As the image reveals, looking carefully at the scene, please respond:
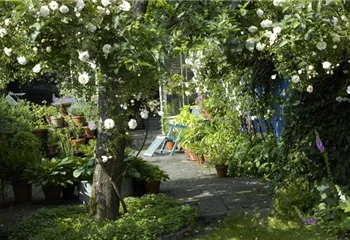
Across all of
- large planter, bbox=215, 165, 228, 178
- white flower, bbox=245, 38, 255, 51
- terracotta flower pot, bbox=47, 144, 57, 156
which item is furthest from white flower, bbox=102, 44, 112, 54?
terracotta flower pot, bbox=47, 144, 57, 156

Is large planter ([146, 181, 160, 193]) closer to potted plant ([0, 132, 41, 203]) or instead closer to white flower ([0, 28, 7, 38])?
potted plant ([0, 132, 41, 203])

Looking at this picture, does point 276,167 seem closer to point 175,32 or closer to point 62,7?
point 175,32

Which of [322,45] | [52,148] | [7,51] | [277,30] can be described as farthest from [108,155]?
[52,148]

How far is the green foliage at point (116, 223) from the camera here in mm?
4254

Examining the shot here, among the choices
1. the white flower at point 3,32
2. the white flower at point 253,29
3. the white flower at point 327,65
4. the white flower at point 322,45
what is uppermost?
the white flower at point 3,32

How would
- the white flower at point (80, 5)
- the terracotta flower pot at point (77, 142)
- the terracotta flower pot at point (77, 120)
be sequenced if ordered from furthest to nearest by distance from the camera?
the terracotta flower pot at point (77, 120), the terracotta flower pot at point (77, 142), the white flower at point (80, 5)

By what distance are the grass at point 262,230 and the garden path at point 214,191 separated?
373 mm

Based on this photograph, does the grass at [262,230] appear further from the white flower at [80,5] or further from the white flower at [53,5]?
the white flower at [53,5]

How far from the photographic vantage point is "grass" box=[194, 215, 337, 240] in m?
4.25

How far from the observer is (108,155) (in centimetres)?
450

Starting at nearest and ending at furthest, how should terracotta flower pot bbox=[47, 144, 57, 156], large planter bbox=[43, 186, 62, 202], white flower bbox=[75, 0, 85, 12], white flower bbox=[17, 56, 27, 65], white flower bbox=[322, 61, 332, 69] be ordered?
white flower bbox=[75, 0, 85, 12] < white flower bbox=[322, 61, 332, 69] < white flower bbox=[17, 56, 27, 65] < large planter bbox=[43, 186, 62, 202] < terracotta flower pot bbox=[47, 144, 57, 156]

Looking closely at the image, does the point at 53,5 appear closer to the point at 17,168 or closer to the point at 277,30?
the point at 277,30

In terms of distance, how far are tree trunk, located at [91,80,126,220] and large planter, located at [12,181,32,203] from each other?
1.94 m

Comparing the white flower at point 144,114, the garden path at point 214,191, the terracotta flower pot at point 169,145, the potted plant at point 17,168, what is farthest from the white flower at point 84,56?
the terracotta flower pot at point 169,145
